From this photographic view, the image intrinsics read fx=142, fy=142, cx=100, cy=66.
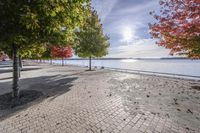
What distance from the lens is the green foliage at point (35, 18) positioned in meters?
4.82

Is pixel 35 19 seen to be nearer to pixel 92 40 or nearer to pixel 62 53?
pixel 92 40

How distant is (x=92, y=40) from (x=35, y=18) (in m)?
15.4

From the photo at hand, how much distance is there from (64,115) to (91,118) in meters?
1.06

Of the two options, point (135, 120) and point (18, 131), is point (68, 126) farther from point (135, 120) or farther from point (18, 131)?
point (135, 120)

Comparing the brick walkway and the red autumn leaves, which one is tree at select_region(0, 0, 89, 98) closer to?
the brick walkway

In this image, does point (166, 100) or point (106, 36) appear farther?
point (106, 36)

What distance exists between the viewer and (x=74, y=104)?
646 cm

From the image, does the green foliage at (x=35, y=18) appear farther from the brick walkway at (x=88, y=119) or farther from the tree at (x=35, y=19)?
the brick walkway at (x=88, y=119)

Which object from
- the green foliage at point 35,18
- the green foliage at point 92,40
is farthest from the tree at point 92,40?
the green foliage at point 35,18

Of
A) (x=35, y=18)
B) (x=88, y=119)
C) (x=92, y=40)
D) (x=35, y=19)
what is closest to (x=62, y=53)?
(x=92, y=40)

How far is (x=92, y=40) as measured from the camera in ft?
65.9

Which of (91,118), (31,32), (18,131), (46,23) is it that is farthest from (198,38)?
(18,131)

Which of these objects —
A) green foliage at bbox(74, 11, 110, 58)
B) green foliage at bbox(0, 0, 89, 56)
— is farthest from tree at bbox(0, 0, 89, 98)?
green foliage at bbox(74, 11, 110, 58)

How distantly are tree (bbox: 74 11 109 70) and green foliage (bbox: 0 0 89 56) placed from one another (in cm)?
1320
